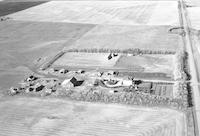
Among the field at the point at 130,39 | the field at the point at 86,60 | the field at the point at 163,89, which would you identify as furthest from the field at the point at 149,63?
the field at the point at 130,39

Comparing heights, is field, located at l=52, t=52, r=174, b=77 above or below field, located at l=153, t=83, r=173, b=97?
above

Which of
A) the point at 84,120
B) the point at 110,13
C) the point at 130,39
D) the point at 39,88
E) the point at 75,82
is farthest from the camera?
the point at 110,13

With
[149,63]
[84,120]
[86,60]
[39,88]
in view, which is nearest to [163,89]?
[149,63]

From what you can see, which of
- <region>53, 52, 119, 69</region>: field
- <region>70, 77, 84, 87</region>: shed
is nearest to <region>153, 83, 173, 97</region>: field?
<region>53, 52, 119, 69</region>: field

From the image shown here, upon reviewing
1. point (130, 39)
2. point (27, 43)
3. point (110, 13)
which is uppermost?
point (27, 43)

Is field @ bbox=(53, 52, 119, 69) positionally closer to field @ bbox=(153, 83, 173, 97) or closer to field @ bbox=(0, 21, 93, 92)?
field @ bbox=(0, 21, 93, 92)

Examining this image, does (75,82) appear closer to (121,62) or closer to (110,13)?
(121,62)
